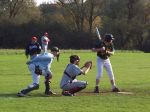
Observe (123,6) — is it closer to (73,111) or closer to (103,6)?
(103,6)

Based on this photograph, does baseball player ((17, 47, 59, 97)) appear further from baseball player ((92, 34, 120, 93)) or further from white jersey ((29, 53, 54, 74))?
baseball player ((92, 34, 120, 93))

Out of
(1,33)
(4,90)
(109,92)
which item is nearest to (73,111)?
(109,92)

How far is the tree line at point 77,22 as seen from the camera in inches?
3108

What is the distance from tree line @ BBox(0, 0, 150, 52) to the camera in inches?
3108

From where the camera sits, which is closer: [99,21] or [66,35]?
[66,35]

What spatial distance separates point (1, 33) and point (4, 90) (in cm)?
6141

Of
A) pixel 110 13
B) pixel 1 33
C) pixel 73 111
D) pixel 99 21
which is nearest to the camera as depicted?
pixel 73 111

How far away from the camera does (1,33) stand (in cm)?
7831

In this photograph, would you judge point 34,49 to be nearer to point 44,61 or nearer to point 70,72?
point 70,72

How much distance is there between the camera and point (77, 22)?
286ft

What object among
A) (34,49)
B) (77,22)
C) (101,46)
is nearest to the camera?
(101,46)

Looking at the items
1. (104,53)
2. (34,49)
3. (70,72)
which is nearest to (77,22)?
(34,49)

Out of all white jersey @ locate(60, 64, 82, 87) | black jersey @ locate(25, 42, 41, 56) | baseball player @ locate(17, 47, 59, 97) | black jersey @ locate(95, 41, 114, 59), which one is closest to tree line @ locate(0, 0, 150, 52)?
black jersey @ locate(25, 42, 41, 56)

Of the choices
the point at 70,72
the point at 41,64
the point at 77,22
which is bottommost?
the point at 70,72
